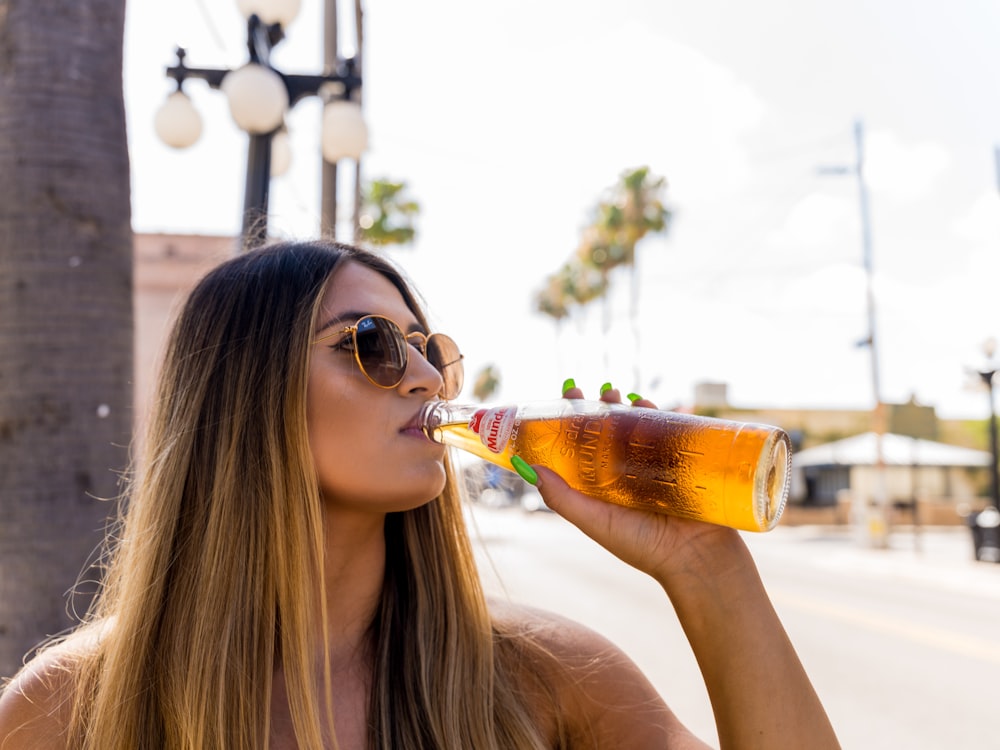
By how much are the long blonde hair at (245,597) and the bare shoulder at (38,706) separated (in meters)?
0.03

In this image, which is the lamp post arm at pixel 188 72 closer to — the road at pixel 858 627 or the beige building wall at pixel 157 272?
the road at pixel 858 627

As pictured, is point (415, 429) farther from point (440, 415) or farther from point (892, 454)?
point (892, 454)

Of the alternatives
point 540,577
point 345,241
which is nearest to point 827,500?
point 540,577

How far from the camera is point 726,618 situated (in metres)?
1.53

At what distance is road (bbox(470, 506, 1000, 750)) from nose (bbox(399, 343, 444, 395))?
447 mm

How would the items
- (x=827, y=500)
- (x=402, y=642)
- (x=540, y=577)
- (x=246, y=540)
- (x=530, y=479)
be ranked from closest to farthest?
(x=530, y=479) < (x=246, y=540) < (x=402, y=642) < (x=540, y=577) < (x=827, y=500)

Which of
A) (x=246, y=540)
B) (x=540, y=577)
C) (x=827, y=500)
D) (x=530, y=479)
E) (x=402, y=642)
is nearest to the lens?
(x=530, y=479)

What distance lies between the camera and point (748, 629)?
4.99 feet

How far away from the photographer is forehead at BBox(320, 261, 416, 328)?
194 centimetres

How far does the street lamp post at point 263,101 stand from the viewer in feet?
16.5

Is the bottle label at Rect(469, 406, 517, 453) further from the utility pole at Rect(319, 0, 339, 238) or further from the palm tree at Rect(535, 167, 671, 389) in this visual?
the palm tree at Rect(535, 167, 671, 389)

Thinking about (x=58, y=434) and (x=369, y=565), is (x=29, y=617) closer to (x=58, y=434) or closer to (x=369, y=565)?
(x=58, y=434)

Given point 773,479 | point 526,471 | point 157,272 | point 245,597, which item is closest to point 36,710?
point 245,597

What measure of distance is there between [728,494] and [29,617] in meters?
1.81
